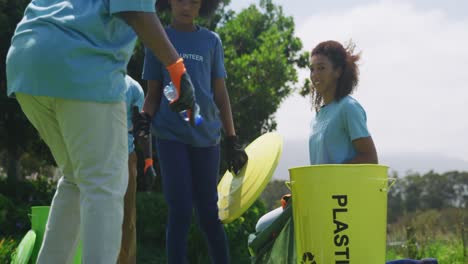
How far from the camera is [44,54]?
2658 mm

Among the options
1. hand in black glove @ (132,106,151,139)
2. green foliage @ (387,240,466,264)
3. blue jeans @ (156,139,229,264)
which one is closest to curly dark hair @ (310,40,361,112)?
blue jeans @ (156,139,229,264)

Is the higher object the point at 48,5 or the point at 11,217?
the point at 48,5

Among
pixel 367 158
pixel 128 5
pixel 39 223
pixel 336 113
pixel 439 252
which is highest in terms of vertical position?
pixel 128 5

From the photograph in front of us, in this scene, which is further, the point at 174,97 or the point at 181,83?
the point at 174,97

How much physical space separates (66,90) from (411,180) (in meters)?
30.2

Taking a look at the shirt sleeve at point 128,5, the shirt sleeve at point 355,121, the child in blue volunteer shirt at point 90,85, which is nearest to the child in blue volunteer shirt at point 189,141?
the shirt sleeve at point 355,121

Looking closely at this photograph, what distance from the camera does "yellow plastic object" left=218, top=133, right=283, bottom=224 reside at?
4.09m

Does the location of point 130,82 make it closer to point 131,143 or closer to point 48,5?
point 131,143

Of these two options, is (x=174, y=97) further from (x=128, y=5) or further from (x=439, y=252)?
(x=439, y=252)

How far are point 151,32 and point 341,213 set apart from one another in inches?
45.9

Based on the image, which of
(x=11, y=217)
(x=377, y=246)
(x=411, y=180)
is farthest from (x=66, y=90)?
(x=411, y=180)

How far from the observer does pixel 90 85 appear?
265 cm

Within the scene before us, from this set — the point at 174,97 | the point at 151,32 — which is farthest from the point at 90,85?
the point at 174,97

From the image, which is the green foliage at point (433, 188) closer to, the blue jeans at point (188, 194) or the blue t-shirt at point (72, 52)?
the blue jeans at point (188, 194)
